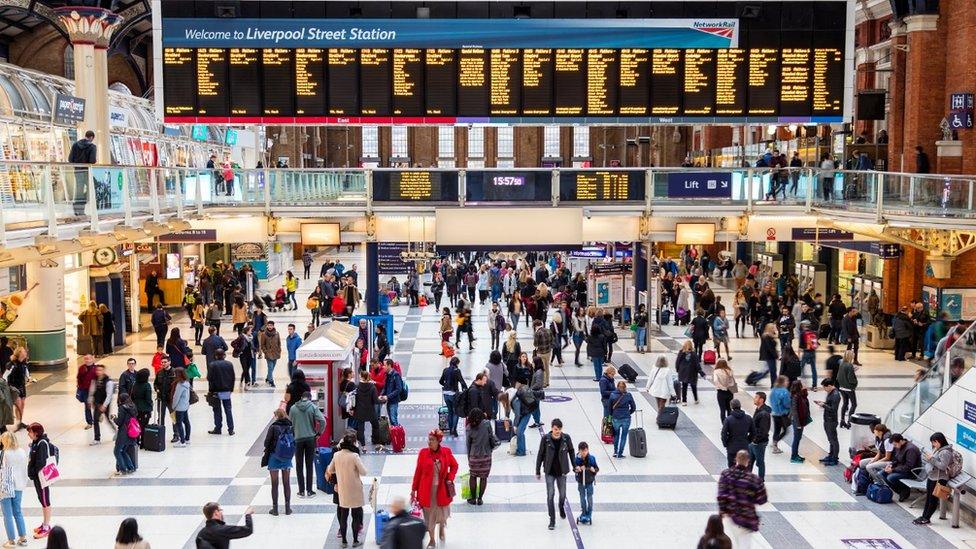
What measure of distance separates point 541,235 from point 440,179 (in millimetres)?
2562

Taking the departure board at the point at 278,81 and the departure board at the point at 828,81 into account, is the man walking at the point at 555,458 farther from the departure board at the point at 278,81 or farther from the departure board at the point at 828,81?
the departure board at the point at 828,81

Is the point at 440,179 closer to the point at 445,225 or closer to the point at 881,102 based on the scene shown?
the point at 445,225

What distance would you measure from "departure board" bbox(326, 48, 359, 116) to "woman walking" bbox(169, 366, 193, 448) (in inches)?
341

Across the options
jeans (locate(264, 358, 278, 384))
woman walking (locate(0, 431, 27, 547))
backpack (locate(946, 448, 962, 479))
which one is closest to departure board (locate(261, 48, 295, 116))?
jeans (locate(264, 358, 278, 384))

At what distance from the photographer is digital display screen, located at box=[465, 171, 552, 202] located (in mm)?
23641

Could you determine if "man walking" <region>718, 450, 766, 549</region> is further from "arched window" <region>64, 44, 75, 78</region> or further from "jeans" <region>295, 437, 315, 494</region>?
"arched window" <region>64, 44, 75, 78</region>

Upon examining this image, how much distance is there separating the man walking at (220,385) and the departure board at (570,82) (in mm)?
9872

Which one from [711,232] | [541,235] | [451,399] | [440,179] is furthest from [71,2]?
[711,232]

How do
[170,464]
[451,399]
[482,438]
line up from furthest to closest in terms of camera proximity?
[451,399] → [170,464] → [482,438]

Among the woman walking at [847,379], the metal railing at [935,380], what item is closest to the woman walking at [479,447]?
the metal railing at [935,380]

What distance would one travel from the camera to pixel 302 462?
14.5m

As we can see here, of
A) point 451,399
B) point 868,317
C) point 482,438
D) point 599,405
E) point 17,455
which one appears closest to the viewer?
point 17,455

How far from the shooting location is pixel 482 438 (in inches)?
546

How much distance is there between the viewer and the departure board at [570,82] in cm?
2391
